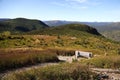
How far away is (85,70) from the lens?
16.5 metres

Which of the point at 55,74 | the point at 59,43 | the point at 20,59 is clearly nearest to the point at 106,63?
the point at 20,59

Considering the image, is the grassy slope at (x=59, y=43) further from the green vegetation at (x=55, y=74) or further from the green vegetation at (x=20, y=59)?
the green vegetation at (x=55, y=74)

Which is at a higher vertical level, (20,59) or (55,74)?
(55,74)

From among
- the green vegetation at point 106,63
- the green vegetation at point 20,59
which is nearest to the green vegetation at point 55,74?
the green vegetation at point 20,59

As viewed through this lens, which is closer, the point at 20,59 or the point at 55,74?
the point at 55,74

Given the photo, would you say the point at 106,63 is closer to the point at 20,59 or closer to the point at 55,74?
the point at 20,59

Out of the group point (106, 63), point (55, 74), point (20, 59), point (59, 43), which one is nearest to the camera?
point (55, 74)

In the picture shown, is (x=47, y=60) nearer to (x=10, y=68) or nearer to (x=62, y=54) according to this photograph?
(x=10, y=68)

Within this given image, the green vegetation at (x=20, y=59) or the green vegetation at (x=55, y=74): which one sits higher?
the green vegetation at (x=55, y=74)

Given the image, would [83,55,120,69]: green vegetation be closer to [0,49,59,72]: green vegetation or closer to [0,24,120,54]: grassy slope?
[0,49,59,72]: green vegetation

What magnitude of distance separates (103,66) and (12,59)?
706 cm

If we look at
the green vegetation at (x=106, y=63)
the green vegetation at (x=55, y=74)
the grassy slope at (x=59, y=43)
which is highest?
the green vegetation at (x=55, y=74)

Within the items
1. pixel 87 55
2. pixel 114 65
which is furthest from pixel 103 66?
pixel 87 55

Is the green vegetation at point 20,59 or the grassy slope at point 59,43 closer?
the green vegetation at point 20,59
